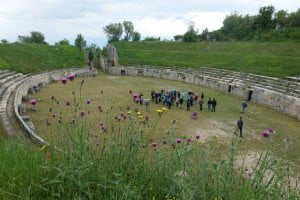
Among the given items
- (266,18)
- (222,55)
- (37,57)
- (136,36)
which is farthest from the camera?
(136,36)

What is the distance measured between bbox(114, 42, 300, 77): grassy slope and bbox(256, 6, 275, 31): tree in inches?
430

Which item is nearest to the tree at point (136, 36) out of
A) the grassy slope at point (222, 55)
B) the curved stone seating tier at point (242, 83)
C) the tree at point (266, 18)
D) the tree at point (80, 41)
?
the tree at point (80, 41)

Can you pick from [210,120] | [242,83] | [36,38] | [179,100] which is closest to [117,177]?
[210,120]

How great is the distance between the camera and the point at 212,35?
232 ft

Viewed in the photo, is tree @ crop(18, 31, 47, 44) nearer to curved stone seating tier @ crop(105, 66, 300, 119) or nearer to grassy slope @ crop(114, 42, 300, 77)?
grassy slope @ crop(114, 42, 300, 77)

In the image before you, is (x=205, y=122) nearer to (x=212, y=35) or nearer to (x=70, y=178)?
(x=70, y=178)

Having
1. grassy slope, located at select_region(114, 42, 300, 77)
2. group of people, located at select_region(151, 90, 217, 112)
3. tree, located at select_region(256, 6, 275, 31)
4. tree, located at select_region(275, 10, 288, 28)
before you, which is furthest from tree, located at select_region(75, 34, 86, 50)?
group of people, located at select_region(151, 90, 217, 112)

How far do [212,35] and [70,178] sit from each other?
68.9 metres

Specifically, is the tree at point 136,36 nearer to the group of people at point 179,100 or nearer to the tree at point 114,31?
the tree at point 114,31

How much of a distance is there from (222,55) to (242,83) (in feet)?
47.4

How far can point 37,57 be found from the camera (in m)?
44.9

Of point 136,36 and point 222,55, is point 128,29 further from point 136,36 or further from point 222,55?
point 222,55

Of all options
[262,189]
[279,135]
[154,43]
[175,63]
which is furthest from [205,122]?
[154,43]

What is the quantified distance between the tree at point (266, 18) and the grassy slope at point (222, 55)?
35.8ft
